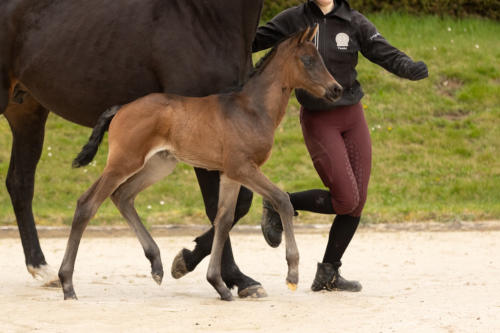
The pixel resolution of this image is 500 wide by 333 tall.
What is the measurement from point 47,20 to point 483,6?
9.47 meters

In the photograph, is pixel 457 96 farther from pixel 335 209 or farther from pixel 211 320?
pixel 211 320

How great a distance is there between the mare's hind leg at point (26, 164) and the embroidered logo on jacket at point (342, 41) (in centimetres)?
217

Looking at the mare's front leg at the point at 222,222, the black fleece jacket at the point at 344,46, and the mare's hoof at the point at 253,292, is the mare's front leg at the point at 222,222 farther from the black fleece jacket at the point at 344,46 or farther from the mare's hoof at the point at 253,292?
the black fleece jacket at the point at 344,46

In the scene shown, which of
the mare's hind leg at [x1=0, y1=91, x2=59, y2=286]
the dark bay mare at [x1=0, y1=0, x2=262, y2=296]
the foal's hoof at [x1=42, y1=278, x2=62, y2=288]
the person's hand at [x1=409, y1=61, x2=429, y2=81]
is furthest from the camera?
the mare's hind leg at [x1=0, y1=91, x2=59, y2=286]

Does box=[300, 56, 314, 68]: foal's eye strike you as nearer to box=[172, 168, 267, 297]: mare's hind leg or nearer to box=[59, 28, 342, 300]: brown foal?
box=[59, 28, 342, 300]: brown foal

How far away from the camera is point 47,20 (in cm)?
568

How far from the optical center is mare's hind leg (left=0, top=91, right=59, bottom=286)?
650 centimetres

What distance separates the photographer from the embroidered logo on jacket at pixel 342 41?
5734 mm

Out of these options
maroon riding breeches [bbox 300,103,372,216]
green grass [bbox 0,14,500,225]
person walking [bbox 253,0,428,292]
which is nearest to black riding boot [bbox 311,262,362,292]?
person walking [bbox 253,0,428,292]

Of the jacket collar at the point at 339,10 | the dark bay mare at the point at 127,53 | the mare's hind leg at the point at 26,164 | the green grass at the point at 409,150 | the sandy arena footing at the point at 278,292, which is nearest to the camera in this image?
the sandy arena footing at the point at 278,292

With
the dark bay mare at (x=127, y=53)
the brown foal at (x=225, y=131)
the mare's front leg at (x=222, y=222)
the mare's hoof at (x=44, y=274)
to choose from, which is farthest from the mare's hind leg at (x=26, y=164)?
the mare's front leg at (x=222, y=222)

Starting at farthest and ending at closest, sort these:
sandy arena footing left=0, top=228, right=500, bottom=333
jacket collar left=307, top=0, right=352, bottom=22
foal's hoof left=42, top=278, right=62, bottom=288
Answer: foal's hoof left=42, top=278, right=62, bottom=288
jacket collar left=307, top=0, right=352, bottom=22
sandy arena footing left=0, top=228, right=500, bottom=333

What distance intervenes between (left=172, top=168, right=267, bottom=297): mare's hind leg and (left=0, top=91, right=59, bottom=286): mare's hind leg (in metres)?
1.21

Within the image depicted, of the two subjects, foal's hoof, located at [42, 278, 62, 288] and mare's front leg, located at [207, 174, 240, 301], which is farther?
foal's hoof, located at [42, 278, 62, 288]
